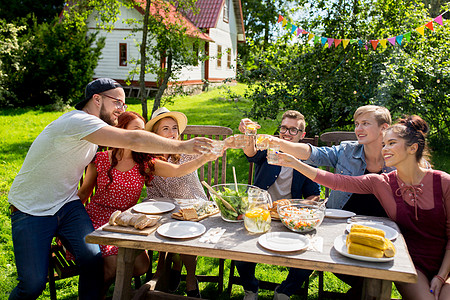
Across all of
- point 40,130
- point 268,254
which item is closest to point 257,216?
point 268,254

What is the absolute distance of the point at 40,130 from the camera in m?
9.84

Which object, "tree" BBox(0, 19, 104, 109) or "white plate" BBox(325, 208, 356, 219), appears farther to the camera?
"tree" BBox(0, 19, 104, 109)

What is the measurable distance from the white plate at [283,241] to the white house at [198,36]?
10321mm

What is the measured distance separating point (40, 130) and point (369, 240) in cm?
969

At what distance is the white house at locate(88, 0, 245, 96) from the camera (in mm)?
17078

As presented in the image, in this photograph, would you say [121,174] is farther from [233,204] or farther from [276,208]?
[276,208]

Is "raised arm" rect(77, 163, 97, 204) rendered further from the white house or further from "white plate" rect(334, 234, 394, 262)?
the white house

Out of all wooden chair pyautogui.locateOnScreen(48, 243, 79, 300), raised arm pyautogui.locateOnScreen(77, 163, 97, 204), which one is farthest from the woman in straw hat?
wooden chair pyautogui.locateOnScreen(48, 243, 79, 300)

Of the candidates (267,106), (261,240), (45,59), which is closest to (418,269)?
(261,240)

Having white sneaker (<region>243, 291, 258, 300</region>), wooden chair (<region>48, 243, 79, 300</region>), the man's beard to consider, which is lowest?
white sneaker (<region>243, 291, 258, 300</region>)

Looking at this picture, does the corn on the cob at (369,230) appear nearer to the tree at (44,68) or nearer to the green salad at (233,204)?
the green salad at (233,204)

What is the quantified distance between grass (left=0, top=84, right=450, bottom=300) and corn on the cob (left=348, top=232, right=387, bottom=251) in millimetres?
1719

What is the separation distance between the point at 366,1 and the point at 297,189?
5.23m

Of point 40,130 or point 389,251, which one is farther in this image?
point 40,130
